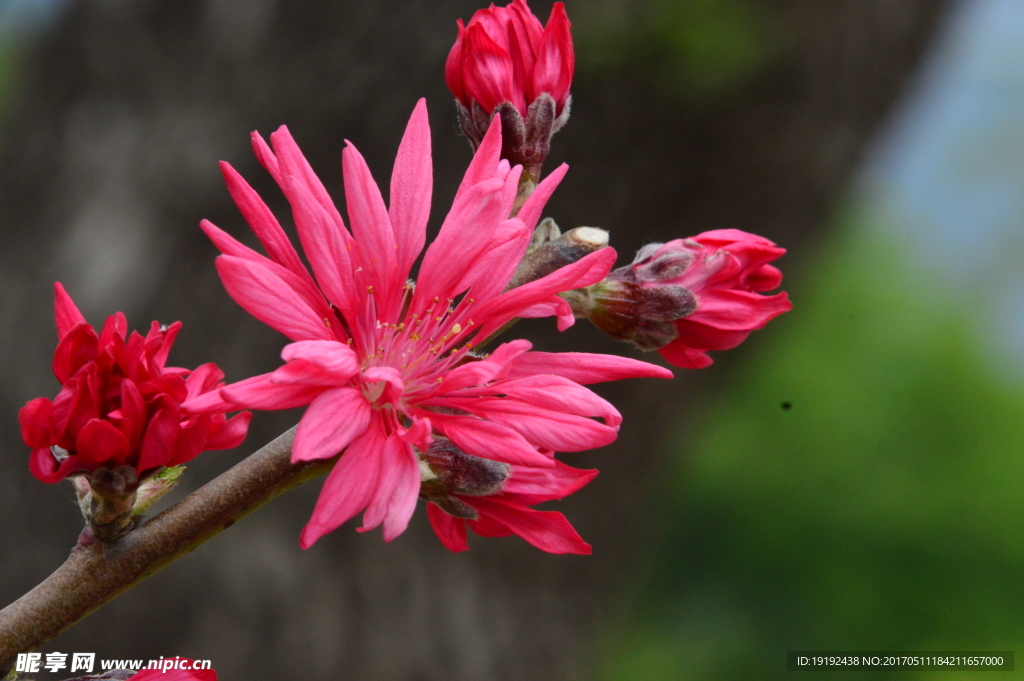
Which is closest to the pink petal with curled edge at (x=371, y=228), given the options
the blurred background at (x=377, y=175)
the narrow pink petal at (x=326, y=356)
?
the narrow pink petal at (x=326, y=356)

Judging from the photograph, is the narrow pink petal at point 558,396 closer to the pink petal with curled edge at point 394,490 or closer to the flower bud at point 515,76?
the pink petal with curled edge at point 394,490

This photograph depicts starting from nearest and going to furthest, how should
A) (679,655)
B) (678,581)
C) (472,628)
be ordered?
(472,628) < (679,655) < (678,581)

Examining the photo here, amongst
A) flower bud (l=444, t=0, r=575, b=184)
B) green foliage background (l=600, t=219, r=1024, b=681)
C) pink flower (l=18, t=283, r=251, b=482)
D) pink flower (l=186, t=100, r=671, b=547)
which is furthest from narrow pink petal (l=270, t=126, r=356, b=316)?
green foliage background (l=600, t=219, r=1024, b=681)

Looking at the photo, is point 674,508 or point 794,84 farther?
point 674,508

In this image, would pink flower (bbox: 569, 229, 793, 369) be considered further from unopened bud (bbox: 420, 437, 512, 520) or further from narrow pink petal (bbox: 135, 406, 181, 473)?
narrow pink petal (bbox: 135, 406, 181, 473)

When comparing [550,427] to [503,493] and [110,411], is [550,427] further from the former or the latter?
[110,411]

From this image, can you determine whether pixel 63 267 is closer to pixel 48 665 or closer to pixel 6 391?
pixel 6 391

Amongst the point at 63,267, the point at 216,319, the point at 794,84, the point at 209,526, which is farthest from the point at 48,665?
the point at 794,84

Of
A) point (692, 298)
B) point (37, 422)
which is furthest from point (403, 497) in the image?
point (692, 298)
